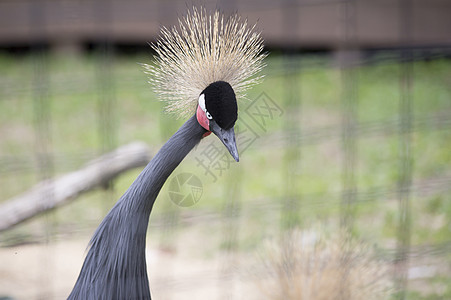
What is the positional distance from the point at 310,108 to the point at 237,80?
2.41 metres

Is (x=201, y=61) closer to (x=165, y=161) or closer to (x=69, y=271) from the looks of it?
(x=165, y=161)

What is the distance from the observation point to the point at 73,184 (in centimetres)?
191

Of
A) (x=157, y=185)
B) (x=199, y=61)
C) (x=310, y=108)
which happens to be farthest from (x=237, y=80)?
(x=310, y=108)

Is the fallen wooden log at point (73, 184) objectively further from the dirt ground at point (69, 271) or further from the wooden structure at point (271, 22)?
the wooden structure at point (271, 22)

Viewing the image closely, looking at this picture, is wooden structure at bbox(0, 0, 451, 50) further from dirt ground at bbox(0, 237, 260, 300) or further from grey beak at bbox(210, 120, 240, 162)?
grey beak at bbox(210, 120, 240, 162)

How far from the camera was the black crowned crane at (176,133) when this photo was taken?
3.15 ft

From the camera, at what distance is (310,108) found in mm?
3348

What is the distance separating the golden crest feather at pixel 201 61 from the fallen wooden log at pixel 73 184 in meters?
0.86

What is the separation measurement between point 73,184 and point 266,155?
1.34 metres

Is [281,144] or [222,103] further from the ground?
[222,103]

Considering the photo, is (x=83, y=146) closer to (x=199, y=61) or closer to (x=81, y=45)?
(x=81, y=45)

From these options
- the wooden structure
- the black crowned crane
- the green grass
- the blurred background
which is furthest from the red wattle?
the wooden structure

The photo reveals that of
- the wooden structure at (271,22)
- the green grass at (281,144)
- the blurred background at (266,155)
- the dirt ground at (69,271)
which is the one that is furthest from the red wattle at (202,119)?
the wooden structure at (271,22)

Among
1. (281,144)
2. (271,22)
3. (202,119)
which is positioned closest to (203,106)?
(202,119)
